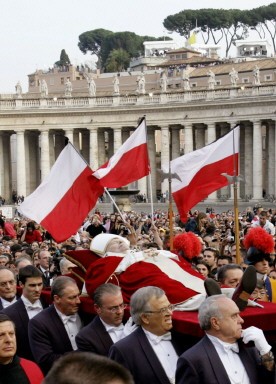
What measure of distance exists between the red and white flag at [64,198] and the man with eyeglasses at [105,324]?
15.6ft

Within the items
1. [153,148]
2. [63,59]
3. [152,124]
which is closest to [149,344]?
[152,124]

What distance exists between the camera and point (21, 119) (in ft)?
242

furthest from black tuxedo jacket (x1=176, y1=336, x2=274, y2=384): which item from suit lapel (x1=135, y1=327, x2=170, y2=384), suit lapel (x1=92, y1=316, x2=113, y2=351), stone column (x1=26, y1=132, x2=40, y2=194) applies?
stone column (x1=26, y1=132, x2=40, y2=194)

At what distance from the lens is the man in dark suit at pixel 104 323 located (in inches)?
320

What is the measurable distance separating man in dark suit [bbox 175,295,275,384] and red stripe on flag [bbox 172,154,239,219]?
372 inches

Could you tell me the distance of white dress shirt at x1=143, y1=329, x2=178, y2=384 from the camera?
7.49 metres

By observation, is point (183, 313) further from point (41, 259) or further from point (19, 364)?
point (41, 259)

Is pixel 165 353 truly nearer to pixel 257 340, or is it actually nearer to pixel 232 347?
pixel 232 347

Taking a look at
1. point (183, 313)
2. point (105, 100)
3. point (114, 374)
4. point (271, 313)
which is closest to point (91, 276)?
point (183, 313)

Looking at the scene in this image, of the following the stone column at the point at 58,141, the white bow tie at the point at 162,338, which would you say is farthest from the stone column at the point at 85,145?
the white bow tie at the point at 162,338

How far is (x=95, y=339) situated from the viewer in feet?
27.0

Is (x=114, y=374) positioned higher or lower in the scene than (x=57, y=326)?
higher

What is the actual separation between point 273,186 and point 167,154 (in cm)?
915

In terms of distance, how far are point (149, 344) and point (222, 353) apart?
32.9 inches
